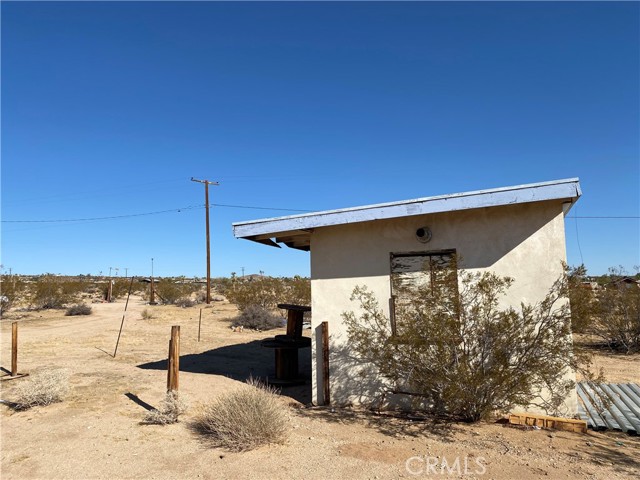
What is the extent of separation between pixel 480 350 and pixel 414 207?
2244 millimetres

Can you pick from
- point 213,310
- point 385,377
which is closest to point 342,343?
point 385,377

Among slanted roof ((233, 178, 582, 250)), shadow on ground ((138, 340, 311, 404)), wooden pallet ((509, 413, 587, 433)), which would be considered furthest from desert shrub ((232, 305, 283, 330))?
wooden pallet ((509, 413, 587, 433))

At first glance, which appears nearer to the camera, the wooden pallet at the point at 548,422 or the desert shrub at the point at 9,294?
the wooden pallet at the point at 548,422

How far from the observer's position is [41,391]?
729 cm

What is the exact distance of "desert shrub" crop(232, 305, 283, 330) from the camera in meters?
19.8

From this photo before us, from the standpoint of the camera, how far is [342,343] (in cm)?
729

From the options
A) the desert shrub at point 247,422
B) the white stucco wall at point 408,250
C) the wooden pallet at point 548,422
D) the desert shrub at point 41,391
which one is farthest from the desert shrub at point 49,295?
the wooden pallet at point 548,422

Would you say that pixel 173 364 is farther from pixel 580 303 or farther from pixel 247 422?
pixel 580 303

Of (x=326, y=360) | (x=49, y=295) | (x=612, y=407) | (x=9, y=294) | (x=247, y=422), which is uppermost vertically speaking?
(x=9, y=294)

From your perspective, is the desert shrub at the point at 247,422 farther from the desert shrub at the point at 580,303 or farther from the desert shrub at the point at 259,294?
the desert shrub at the point at 259,294

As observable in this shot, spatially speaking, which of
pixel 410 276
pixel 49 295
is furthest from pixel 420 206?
pixel 49 295

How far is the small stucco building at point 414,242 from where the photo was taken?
20.5ft

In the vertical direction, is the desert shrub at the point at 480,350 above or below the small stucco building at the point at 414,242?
below

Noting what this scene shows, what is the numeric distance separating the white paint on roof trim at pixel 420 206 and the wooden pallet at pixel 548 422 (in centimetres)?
295
